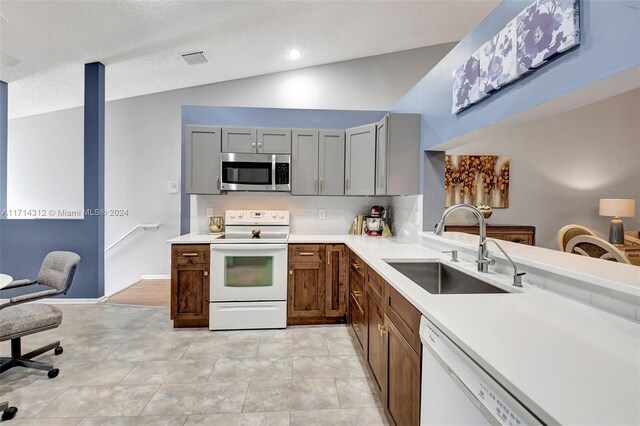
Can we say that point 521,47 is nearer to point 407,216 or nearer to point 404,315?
point 404,315

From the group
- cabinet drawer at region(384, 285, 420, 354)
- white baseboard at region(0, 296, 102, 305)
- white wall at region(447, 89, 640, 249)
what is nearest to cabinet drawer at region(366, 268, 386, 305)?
cabinet drawer at region(384, 285, 420, 354)

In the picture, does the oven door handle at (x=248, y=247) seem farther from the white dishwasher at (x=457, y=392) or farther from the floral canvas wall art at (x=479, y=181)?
the floral canvas wall art at (x=479, y=181)

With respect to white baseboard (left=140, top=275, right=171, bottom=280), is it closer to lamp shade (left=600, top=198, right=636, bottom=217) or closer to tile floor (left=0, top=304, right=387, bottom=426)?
tile floor (left=0, top=304, right=387, bottom=426)

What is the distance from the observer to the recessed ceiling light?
4.19 meters

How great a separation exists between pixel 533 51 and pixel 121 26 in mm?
3505

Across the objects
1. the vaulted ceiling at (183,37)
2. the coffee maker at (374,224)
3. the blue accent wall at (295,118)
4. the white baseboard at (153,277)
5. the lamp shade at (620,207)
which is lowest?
the white baseboard at (153,277)

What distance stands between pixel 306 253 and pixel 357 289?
27.1 inches

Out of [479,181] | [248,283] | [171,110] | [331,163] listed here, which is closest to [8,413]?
[248,283]

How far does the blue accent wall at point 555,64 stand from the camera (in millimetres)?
1055

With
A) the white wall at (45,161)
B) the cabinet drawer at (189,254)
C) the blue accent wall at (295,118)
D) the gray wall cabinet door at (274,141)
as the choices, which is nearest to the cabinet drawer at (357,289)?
the cabinet drawer at (189,254)

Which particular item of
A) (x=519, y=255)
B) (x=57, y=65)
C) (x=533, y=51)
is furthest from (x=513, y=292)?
(x=57, y=65)

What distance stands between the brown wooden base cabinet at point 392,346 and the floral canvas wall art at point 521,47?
1240 millimetres

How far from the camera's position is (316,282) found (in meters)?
3.14

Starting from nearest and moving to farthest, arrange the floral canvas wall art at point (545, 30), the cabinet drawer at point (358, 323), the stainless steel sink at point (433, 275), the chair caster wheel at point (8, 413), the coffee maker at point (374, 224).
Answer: the floral canvas wall art at point (545, 30) → the chair caster wheel at point (8, 413) → the stainless steel sink at point (433, 275) → the cabinet drawer at point (358, 323) → the coffee maker at point (374, 224)
